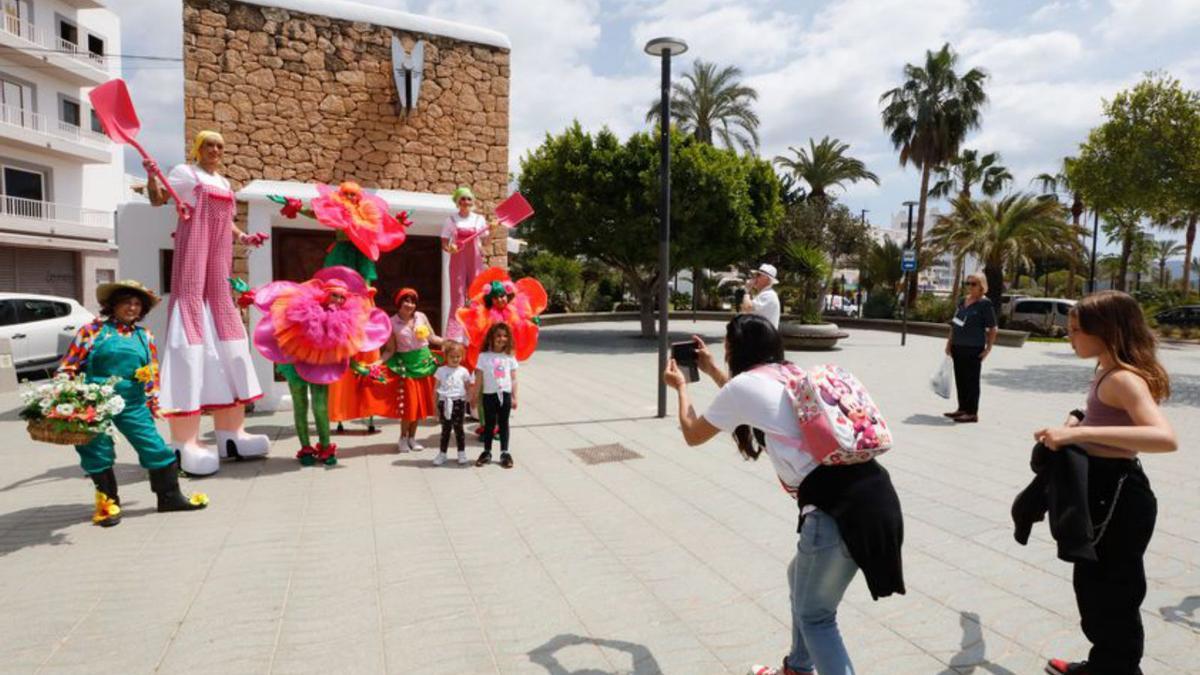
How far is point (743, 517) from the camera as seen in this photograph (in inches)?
193

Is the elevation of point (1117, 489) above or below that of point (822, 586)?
above

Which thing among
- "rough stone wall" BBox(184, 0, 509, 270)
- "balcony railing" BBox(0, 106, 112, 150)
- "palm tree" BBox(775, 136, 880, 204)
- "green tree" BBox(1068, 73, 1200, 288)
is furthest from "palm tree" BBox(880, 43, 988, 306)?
"balcony railing" BBox(0, 106, 112, 150)

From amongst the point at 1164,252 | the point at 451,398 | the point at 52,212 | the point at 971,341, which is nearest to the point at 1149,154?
the point at 971,341

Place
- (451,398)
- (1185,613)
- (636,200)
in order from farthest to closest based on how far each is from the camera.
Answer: (636,200)
(451,398)
(1185,613)

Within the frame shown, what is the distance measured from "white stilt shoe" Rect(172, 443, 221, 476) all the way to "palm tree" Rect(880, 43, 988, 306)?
33.3 meters

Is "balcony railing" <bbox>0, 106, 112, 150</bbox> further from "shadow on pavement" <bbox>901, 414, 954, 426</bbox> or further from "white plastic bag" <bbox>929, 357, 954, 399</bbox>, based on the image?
"white plastic bag" <bbox>929, 357, 954, 399</bbox>

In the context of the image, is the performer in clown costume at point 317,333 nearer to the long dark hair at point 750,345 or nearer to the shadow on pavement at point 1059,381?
the long dark hair at point 750,345

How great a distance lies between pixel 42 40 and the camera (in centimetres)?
2683

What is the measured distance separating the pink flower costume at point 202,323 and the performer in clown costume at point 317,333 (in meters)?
0.33

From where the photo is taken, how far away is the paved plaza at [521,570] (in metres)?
3.05

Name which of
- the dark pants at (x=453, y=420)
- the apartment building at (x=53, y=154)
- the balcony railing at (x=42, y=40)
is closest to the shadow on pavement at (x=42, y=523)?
the dark pants at (x=453, y=420)

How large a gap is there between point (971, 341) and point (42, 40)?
34.9m

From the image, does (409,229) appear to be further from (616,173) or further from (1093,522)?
(616,173)

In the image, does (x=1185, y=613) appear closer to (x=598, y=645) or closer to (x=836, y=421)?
(x=836, y=421)
